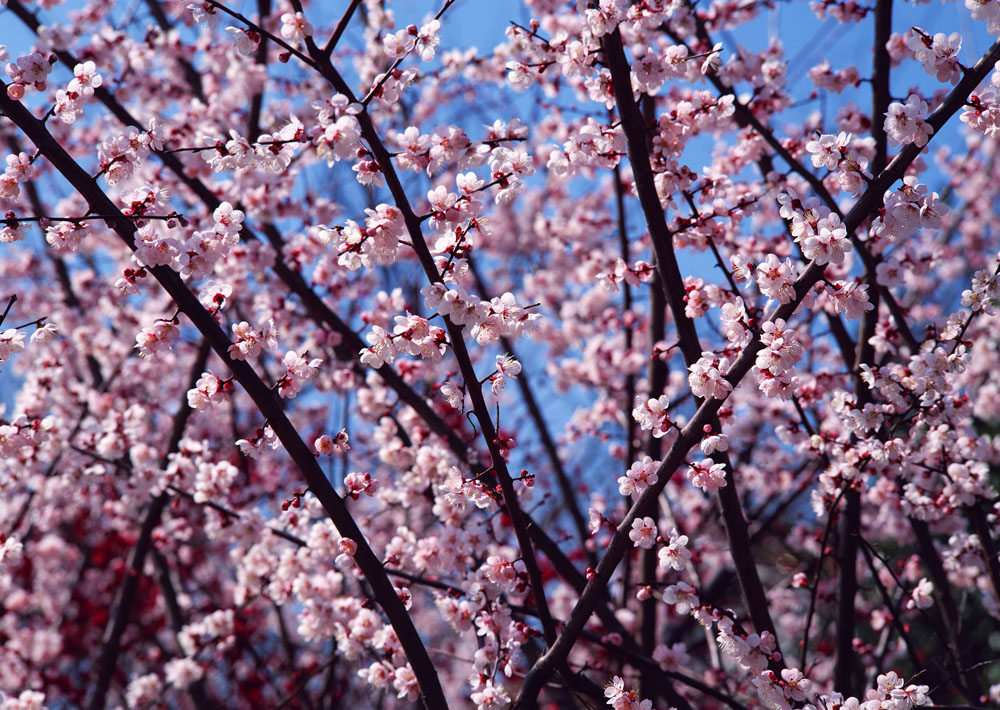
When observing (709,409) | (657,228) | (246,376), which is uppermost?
(657,228)

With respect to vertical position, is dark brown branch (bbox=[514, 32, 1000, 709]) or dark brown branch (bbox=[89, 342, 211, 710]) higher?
dark brown branch (bbox=[89, 342, 211, 710])

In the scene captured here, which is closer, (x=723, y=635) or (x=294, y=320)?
(x=723, y=635)

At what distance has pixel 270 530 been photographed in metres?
3.88

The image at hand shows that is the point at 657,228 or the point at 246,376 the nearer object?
the point at 246,376

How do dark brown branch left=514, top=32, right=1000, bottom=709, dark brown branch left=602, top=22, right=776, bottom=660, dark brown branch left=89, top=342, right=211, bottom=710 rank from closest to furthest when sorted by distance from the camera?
dark brown branch left=514, top=32, right=1000, bottom=709 < dark brown branch left=602, top=22, right=776, bottom=660 < dark brown branch left=89, top=342, right=211, bottom=710

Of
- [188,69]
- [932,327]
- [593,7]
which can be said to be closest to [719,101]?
[593,7]

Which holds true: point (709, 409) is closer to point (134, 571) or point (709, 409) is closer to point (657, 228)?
point (657, 228)

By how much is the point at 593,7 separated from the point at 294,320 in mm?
2947

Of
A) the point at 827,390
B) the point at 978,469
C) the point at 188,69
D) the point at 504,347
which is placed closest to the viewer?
the point at 978,469

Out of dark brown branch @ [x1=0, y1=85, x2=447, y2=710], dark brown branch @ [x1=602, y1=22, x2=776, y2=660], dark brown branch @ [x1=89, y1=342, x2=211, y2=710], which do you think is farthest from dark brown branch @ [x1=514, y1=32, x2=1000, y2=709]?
dark brown branch @ [x1=89, y1=342, x2=211, y2=710]

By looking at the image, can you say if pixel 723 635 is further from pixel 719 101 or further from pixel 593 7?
pixel 593 7

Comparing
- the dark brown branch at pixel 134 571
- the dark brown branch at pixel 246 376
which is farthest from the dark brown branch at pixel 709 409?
the dark brown branch at pixel 134 571

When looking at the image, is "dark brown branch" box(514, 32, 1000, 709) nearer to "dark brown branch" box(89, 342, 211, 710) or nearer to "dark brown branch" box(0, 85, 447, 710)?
"dark brown branch" box(0, 85, 447, 710)

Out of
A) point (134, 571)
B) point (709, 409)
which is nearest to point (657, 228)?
point (709, 409)
